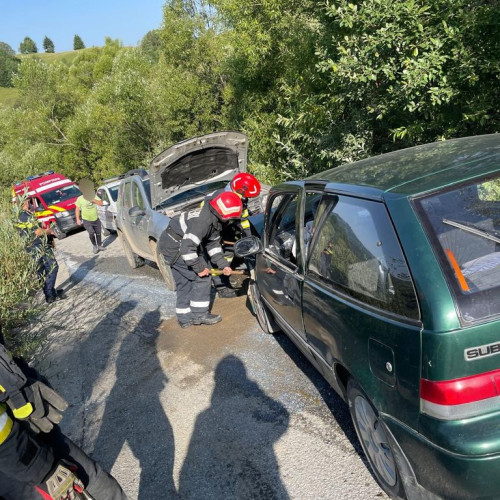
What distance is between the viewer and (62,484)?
2303 millimetres

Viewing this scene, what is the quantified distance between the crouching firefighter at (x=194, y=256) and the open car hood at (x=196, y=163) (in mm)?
1204

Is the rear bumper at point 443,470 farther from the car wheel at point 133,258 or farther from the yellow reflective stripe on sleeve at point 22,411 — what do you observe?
the car wheel at point 133,258

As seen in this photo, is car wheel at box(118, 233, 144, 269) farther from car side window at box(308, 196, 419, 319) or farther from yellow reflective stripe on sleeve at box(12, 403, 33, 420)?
yellow reflective stripe on sleeve at box(12, 403, 33, 420)

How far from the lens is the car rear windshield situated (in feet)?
6.01

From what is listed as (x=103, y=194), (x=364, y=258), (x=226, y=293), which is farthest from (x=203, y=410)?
(x=103, y=194)

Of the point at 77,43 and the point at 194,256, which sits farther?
the point at 77,43

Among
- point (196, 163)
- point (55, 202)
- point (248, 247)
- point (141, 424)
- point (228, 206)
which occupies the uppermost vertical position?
point (196, 163)

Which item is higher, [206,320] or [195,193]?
[195,193]

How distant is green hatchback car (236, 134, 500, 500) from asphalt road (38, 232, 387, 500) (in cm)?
54

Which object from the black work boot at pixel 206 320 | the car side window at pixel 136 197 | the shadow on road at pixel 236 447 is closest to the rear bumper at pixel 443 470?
the shadow on road at pixel 236 447

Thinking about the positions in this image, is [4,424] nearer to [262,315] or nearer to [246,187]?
[262,315]

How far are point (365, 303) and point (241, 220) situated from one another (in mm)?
3463

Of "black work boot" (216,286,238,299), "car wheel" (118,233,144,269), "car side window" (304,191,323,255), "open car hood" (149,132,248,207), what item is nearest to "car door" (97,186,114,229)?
"car wheel" (118,233,144,269)

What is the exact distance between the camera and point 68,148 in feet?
94.7
